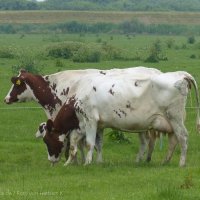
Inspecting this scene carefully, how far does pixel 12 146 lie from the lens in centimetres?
1852

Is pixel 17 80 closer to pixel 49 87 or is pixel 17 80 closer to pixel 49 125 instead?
pixel 49 87

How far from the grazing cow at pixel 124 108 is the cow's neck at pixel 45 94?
1.03 m

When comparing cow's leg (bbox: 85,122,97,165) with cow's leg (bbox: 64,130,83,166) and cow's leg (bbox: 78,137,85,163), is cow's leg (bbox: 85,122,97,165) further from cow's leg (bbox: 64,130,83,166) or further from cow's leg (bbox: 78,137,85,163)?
cow's leg (bbox: 78,137,85,163)

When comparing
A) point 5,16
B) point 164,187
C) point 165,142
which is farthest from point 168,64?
point 5,16

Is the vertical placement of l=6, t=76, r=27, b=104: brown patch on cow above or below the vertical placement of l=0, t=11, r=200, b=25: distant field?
above

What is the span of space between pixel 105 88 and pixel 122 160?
206 centimetres

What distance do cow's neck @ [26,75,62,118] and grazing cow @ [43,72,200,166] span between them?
103 cm

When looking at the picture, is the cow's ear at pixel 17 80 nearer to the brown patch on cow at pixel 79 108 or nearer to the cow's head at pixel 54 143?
the cow's head at pixel 54 143

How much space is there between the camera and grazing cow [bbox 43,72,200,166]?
15469 millimetres

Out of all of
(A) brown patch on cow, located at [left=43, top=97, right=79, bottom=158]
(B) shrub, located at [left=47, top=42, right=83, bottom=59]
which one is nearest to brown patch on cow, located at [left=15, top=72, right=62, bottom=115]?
(A) brown patch on cow, located at [left=43, top=97, right=79, bottom=158]

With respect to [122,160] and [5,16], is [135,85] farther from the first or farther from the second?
[5,16]

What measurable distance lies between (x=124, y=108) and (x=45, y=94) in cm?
241

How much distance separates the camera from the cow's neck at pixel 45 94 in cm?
1734

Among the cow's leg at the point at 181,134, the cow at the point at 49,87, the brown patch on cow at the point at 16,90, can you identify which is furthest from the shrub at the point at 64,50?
the cow's leg at the point at 181,134
